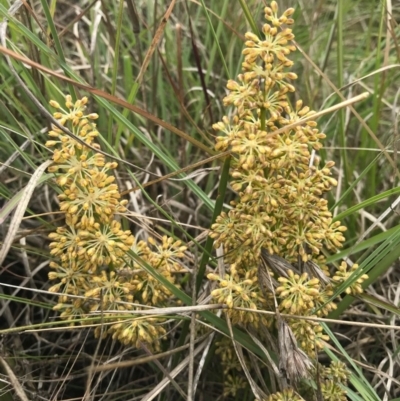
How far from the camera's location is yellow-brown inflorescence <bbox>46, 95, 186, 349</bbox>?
0.96 m

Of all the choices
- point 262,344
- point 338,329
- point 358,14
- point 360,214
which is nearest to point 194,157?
point 360,214

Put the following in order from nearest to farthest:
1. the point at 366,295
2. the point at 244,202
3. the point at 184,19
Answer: the point at 244,202 < the point at 366,295 < the point at 184,19

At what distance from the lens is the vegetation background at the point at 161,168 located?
115 centimetres

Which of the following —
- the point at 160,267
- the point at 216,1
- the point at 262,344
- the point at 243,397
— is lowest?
the point at 243,397

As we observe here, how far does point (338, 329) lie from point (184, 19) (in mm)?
1254

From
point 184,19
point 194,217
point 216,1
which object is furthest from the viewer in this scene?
point 184,19

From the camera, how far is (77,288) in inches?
41.5

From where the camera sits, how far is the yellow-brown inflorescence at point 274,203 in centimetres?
91

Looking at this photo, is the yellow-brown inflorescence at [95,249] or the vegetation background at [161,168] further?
the vegetation background at [161,168]

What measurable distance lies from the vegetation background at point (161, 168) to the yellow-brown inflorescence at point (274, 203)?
0.09 metres

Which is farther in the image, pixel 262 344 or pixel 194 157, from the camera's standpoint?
pixel 194 157

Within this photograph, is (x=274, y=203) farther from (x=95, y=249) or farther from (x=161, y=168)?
(x=161, y=168)

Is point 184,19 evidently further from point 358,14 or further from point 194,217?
point 194,217

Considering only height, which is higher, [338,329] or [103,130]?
[103,130]
